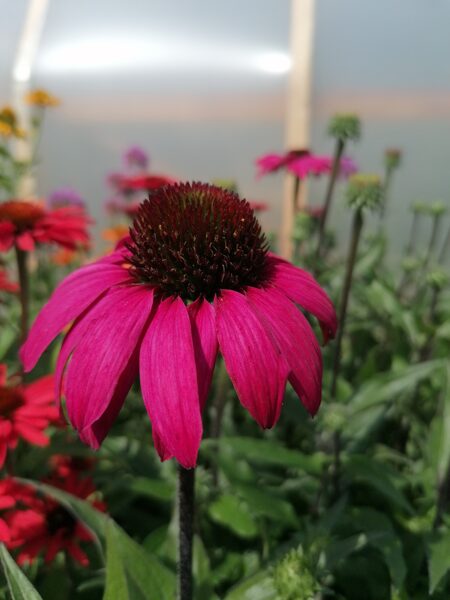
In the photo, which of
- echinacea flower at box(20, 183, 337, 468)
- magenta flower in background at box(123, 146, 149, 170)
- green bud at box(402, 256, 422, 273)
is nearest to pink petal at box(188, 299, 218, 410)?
echinacea flower at box(20, 183, 337, 468)

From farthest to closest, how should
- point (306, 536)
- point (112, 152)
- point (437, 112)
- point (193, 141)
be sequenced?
1. point (112, 152)
2. point (193, 141)
3. point (437, 112)
4. point (306, 536)

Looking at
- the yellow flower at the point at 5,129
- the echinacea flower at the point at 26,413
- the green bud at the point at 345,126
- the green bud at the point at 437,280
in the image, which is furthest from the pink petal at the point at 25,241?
the yellow flower at the point at 5,129

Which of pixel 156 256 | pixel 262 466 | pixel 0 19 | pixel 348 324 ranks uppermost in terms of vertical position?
pixel 0 19

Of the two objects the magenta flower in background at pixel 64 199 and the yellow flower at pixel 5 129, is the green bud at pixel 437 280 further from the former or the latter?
the magenta flower in background at pixel 64 199

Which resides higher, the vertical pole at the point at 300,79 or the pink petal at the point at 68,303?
the vertical pole at the point at 300,79

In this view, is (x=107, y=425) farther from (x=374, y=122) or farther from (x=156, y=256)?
(x=374, y=122)

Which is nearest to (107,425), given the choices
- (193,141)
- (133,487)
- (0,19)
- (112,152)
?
(133,487)
